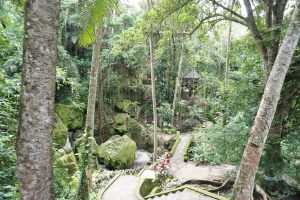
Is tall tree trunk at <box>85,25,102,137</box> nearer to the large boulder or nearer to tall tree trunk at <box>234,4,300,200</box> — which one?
tall tree trunk at <box>234,4,300,200</box>

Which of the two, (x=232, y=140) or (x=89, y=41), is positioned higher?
(x=89, y=41)

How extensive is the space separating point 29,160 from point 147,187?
677cm

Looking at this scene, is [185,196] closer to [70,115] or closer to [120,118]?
[70,115]

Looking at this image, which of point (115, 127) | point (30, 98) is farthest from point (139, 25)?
point (115, 127)

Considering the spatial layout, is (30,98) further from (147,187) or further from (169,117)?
(169,117)

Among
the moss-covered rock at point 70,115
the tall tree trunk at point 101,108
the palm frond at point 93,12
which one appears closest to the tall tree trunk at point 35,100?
the palm frond at point 93,12

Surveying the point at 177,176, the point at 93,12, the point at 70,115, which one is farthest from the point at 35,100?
the point at 70,115

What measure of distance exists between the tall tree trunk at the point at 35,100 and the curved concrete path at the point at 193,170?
303 inches

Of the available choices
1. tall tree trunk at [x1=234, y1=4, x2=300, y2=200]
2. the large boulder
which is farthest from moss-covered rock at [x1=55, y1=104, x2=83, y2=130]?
tall tree trunk at [x1=234, y1=4, x2=300, y2=200]

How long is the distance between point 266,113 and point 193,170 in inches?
276

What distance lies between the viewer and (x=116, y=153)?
472 inches

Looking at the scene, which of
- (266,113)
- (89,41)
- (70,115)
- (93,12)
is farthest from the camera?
(70,115)

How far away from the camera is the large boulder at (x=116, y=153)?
11945 mm

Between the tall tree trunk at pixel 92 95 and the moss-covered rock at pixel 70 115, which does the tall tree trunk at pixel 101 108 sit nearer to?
the moss-covered rock at pixel 70 115
